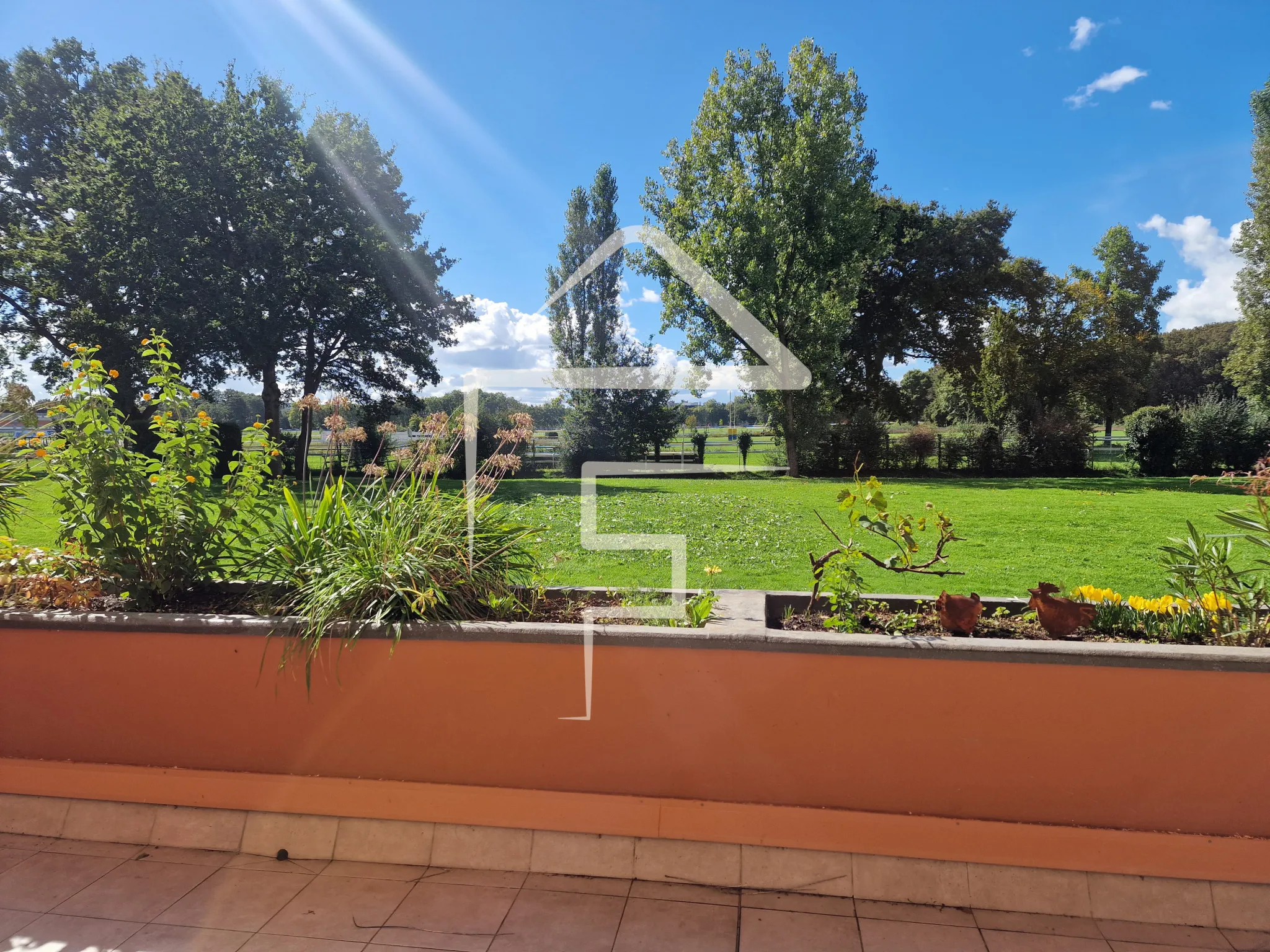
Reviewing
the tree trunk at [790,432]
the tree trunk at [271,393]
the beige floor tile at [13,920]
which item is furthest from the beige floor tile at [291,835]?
the tree trunk at [271,393]

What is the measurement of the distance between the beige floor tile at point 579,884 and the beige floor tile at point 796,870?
29cm

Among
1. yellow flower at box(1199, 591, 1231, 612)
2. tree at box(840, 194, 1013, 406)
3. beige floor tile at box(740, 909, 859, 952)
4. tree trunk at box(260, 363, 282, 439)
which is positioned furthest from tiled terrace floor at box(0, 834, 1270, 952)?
tree at box(840, 194, 1013, 406)

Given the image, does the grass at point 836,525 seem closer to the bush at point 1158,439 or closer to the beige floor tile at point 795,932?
the beige floor tile at point 795,932

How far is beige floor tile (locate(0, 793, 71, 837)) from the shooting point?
6.16 feet

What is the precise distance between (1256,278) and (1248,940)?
58.5 feet

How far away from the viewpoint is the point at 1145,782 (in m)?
1.52

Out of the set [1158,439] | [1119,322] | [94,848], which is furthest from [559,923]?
[1119,322]

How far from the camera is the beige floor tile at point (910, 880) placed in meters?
1.56

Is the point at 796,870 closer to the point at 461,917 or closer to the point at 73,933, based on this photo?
the point at 461,917

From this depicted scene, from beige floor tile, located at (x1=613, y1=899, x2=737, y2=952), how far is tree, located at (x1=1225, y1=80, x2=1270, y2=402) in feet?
56.0

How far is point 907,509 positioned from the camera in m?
6.82

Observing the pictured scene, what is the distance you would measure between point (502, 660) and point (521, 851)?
48 cm

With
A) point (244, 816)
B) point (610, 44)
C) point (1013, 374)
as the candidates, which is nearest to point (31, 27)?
point (610, 44)

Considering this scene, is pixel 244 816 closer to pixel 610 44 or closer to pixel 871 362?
pixel 610 44
